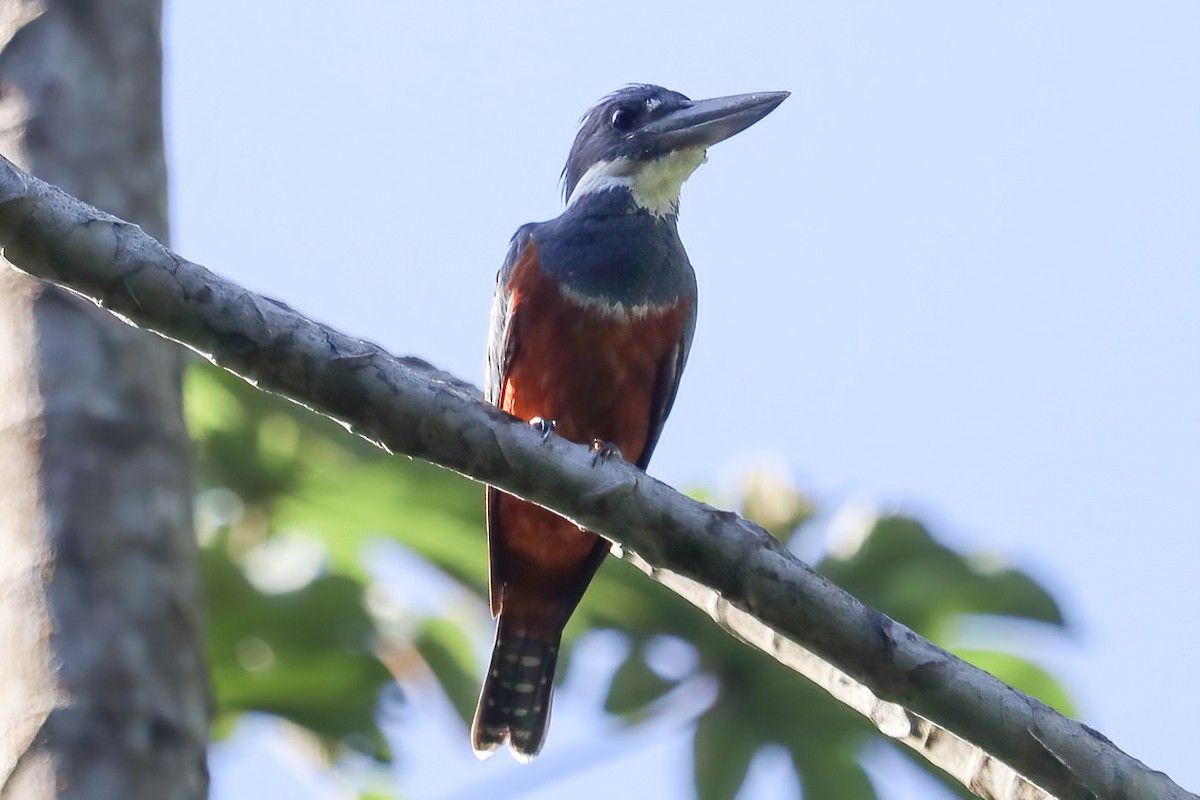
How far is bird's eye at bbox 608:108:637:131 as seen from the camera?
633 cm

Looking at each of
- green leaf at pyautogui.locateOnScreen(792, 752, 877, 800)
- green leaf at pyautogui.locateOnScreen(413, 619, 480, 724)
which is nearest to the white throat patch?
green leaf at pyautogui.locateOnScreen(413, 619, 480, 724)

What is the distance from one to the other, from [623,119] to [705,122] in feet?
1.99

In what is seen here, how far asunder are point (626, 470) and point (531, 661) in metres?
2.71

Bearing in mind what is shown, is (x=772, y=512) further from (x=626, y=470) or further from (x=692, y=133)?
(x=626, y=470)

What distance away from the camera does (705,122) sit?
19.2 ft

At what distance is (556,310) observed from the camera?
5.47 meters

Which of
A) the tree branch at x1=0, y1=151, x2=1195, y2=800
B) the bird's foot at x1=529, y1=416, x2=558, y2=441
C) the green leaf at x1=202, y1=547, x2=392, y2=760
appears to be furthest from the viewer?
the green leaf at x1=202, y1=547, x2=392, y2=760

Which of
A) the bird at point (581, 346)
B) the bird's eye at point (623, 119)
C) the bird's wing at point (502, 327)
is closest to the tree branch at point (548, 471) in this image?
the bird at point (581, 346)

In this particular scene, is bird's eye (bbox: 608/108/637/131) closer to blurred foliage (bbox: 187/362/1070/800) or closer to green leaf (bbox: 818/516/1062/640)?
blurred foliage (bbox: 187/362/1070/800)

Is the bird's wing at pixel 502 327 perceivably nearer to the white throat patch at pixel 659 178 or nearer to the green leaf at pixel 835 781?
the white throat patch at pixel 659 178

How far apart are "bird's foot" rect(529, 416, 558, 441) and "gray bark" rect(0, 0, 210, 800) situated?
1.09m

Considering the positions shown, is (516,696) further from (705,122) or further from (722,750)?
(705,122)

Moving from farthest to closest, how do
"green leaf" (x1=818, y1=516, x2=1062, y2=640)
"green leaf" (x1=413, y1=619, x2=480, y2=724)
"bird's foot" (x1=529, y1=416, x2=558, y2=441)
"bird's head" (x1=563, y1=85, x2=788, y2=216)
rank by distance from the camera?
"green leaf" (x1=413, y1=619, x2=480, y2=724) < "bird's head" (x1=563, y1=85, x2=788, y2=216) < "green leaf" (x1=818, y1=516, x2=1062, y2=640) < "bird's foot" (x1=529, y1=416, x2=558, y2=441)

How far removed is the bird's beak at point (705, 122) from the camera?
223 inches
